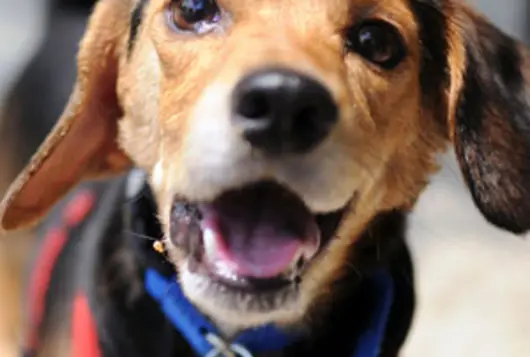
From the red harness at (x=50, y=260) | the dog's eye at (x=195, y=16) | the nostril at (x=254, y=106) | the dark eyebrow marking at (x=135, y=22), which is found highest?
the nostril at (x=254, y=106)

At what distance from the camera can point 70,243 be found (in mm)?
1820

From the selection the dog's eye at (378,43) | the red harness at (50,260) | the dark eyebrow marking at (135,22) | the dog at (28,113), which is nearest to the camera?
the dog's eye at (378,43)

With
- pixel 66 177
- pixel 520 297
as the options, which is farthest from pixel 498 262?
pixel 66 177

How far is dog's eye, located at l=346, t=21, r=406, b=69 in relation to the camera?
1.41 m

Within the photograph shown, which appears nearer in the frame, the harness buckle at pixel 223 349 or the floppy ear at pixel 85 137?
the harness buckle at pixel 223 349

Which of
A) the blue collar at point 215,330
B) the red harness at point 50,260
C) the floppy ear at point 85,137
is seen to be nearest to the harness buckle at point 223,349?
the blue collar at point 215,330

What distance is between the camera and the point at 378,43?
142 cm

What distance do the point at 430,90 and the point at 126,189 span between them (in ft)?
1.64

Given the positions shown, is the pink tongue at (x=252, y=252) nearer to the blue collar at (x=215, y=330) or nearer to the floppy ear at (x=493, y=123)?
the blue collar at (x=215, y=330)

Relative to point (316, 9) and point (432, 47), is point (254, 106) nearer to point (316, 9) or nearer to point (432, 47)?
point (316, 9)

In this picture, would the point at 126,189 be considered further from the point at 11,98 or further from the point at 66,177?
the point at 11,98

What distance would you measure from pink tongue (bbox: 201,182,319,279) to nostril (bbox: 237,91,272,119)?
0.16m

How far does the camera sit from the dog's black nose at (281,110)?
3.76 feet

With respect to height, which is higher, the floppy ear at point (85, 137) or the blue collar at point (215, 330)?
the floppy ear at point (85, 137)
